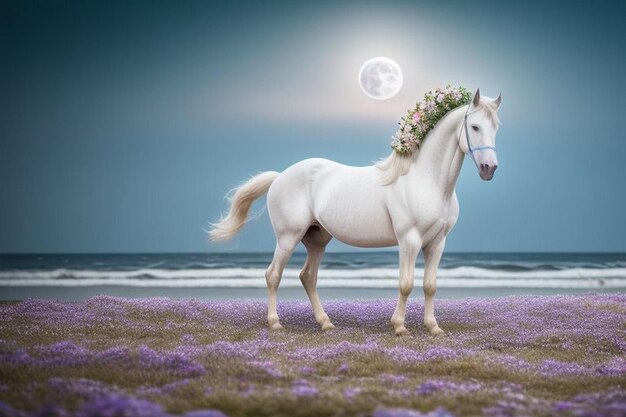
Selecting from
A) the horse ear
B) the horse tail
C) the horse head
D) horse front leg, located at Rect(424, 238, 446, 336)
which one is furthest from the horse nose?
the horse tail

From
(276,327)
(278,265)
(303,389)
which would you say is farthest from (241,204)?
(303,389)

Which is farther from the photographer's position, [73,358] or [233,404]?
[73,358]

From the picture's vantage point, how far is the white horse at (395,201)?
7.20 meters

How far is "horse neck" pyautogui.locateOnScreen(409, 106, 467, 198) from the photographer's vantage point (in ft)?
24.1

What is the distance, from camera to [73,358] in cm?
591

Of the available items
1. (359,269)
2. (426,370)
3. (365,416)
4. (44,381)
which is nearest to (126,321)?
(44,381)

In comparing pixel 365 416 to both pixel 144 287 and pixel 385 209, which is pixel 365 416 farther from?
pixel 144 287

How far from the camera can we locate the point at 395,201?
742 cm

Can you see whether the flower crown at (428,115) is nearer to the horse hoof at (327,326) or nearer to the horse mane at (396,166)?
the horse mane at (396,166)

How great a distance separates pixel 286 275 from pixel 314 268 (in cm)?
1384

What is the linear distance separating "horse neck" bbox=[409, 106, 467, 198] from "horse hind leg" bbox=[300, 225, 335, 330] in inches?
71.9

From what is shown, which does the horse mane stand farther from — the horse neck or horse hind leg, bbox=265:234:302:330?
horse hind leg, bbox=265:234:302:330

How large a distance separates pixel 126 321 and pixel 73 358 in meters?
2.93

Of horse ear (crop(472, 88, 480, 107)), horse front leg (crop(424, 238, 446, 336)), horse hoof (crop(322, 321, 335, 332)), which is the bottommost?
horse hoof (crop(322, 321, 335, 332))
